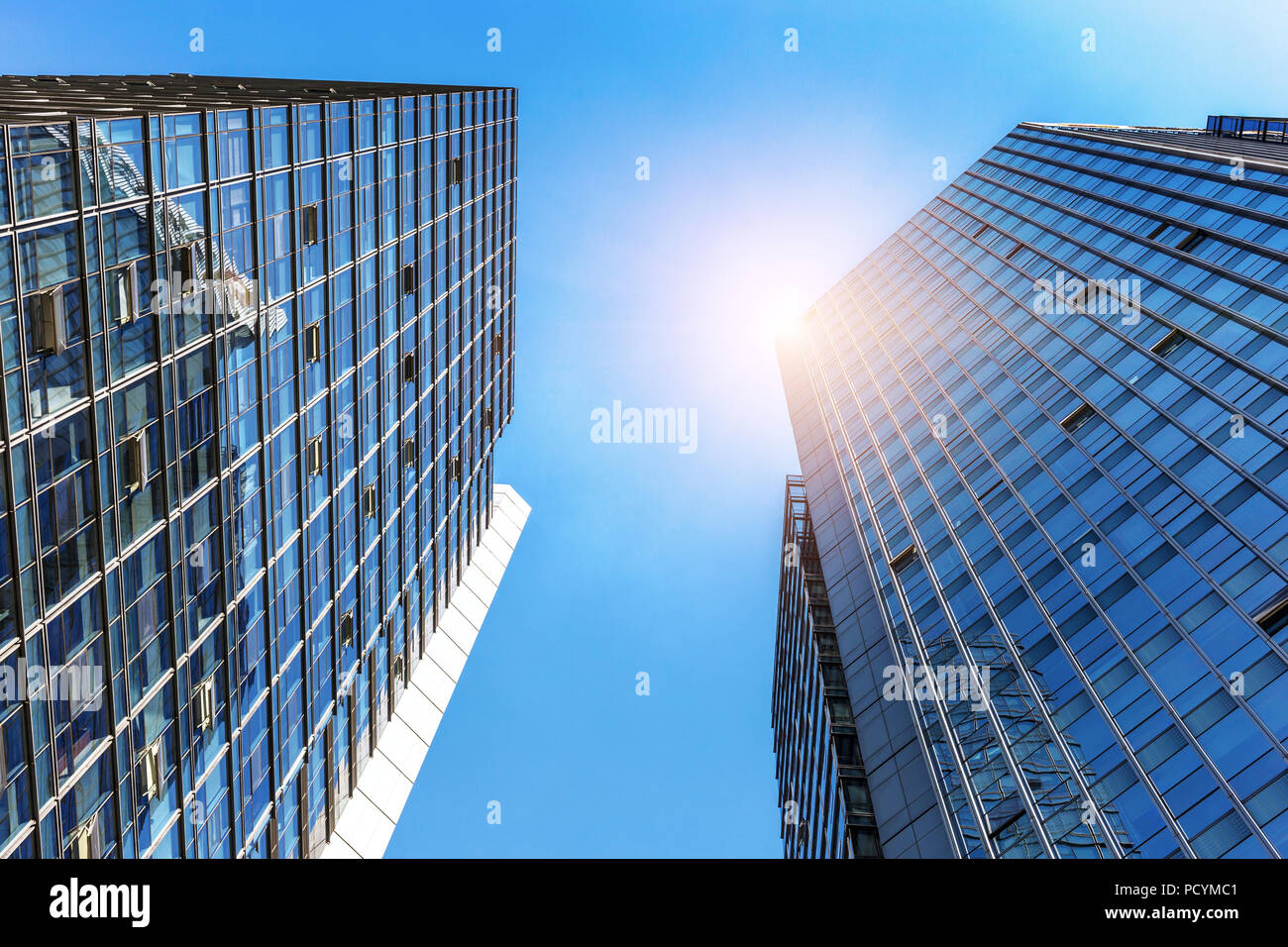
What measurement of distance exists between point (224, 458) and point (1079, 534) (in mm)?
28480

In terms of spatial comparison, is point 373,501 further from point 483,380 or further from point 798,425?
point 798,425

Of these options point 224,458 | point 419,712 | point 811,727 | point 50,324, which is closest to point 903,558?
point 811,727

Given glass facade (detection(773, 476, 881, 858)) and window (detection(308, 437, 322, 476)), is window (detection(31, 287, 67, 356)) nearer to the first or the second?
window (detection(308, 437, 322, 476))

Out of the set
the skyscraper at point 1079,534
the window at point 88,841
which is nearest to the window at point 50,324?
the window at point 88,841

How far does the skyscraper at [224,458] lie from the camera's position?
18.0 metres

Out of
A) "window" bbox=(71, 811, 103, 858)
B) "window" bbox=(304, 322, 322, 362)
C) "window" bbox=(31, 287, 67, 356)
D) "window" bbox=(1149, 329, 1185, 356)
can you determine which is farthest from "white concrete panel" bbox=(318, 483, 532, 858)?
"window" bbox=(1149, 329, 1185, 356)

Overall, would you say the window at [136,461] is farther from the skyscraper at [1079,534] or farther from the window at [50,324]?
the skyscraper at [1079,534]

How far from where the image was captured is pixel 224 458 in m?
26.1

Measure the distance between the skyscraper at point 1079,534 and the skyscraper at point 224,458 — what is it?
72.2 feet

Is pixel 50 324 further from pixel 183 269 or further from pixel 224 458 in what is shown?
pixel 224 458

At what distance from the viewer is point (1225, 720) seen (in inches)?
842

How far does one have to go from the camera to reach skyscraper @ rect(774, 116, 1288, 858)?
22484 millimetres

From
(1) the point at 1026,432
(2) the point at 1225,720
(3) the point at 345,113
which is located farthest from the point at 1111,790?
(3) the point at 345,113

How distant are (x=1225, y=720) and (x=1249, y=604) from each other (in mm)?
3754
